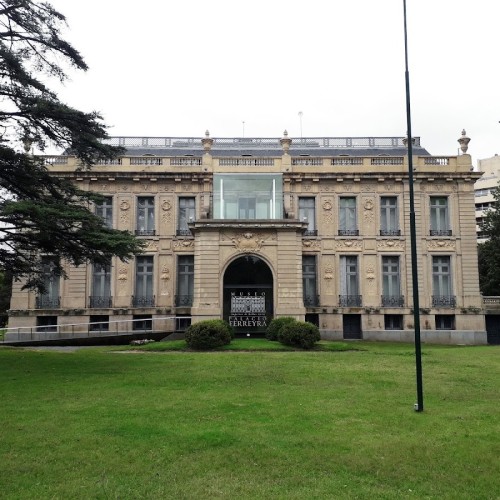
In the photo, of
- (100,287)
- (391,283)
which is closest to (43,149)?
(100,287)

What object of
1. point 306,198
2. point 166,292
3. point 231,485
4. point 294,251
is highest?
point 306,198

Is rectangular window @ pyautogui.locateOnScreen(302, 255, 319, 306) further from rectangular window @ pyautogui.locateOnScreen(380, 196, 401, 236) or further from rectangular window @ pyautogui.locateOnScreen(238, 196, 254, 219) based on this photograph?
rectangular window @ pyautogui.locateOnScreen(380, 196, 401, 236)

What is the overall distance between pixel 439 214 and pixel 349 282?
734cm

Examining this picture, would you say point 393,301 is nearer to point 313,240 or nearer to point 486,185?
point 313,240

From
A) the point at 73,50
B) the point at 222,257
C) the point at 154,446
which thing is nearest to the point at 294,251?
the point at 222,257

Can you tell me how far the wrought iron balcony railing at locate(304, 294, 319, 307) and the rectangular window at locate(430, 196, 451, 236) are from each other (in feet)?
28.6

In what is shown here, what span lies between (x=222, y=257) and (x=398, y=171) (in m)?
13.1

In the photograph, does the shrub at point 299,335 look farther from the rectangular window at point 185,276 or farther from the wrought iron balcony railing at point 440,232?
the wrought iron balcony railing at point 440,232

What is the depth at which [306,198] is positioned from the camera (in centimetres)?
3250

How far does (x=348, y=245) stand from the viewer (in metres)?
31.8

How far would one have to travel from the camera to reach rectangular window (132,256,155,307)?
1232 inches

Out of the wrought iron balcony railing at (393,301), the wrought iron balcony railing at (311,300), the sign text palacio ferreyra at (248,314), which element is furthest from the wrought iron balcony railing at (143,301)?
the wrought iron balcony railing at (393,301)

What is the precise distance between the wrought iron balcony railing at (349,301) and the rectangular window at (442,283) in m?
4.65

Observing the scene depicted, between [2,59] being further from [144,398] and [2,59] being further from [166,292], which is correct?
[166,292]
